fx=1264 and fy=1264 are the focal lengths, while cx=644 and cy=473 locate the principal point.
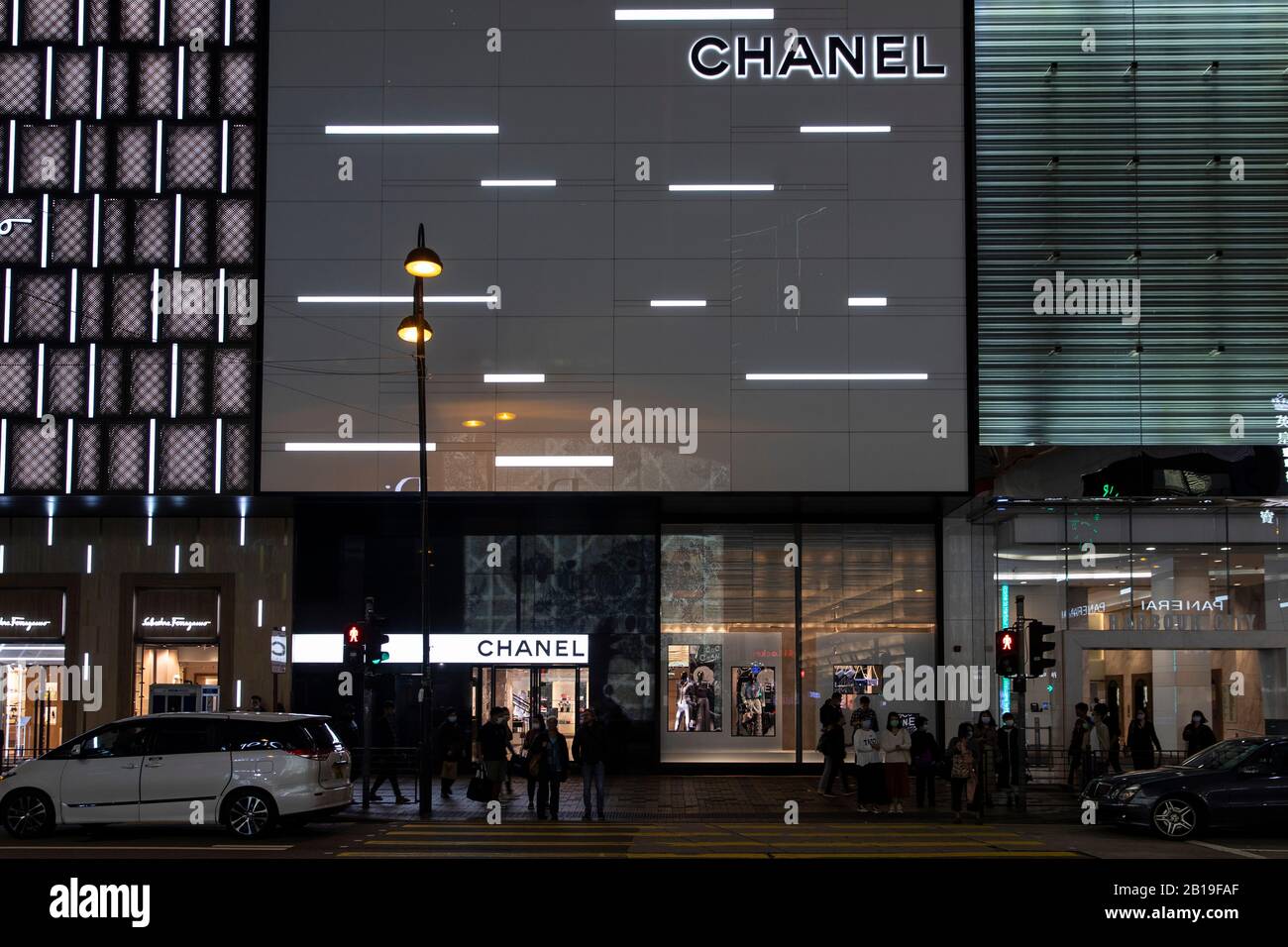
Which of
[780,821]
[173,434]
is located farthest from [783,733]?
[173,434]

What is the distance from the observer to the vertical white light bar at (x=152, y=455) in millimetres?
26438

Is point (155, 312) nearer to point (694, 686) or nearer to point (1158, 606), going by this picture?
point (694, 686)

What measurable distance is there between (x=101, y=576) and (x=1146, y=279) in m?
24.8

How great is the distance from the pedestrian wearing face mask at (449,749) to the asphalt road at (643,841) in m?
3.63

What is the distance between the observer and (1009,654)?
2134 cm

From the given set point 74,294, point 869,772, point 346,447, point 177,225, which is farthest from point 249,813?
point 177,225

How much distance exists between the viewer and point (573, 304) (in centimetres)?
2697

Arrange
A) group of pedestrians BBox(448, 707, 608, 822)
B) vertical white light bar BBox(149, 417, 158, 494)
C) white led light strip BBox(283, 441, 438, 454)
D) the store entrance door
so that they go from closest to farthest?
group of pedestrians BBox(448, 707, 608, 822)
vertical white light bar BBox(149, 417, 158, 494)
white led light strip BBox(283, 441, 438, 454)
the store entrance door

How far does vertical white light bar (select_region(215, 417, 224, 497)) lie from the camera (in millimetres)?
26641

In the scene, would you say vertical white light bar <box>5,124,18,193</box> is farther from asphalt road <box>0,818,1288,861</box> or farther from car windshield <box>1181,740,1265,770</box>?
car windshield <box>1181,740,1265,770</box>

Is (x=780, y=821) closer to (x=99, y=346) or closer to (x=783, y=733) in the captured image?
(x=783, y=733)

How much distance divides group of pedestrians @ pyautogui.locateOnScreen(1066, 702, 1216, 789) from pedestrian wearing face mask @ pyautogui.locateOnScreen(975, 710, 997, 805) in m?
1.82

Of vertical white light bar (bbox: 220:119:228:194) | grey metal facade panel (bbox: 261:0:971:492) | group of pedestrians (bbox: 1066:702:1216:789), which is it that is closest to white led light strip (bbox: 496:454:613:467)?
grey metal facade panel (bbox: 261:0:971:492)

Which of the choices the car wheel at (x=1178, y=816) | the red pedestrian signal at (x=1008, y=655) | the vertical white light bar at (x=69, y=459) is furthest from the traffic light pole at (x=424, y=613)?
the car wheel at (x=1178, y=816)
